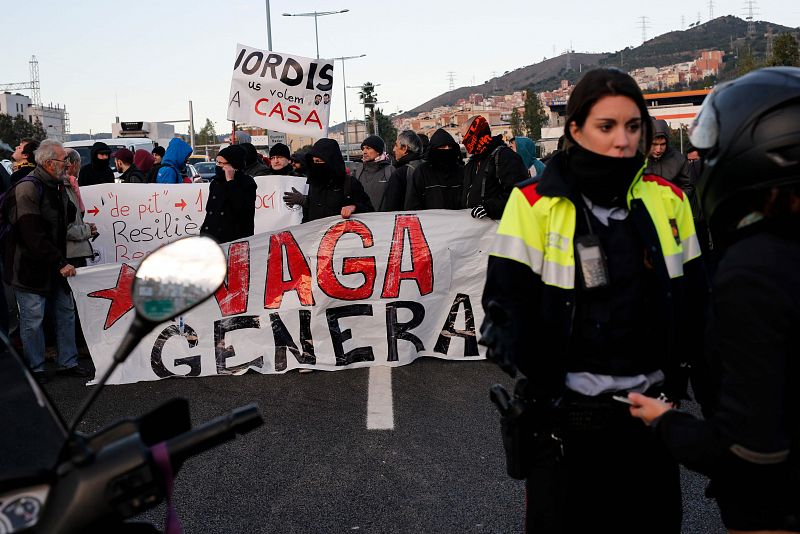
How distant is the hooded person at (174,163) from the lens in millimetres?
10820

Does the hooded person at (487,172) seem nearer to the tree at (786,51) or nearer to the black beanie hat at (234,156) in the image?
the black beanie hat at (234,156)

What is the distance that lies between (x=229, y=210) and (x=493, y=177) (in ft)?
7.93

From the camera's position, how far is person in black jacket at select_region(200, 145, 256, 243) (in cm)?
796

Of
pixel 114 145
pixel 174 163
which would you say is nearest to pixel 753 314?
pixel 174 163

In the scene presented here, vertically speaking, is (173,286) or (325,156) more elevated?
(325,156)

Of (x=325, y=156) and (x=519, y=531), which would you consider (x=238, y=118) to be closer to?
(x=325, y=156)

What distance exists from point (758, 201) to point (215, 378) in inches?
224

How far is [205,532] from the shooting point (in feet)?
13.6

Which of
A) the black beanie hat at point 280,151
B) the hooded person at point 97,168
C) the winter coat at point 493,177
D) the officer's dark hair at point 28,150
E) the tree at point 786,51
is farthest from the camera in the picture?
the tree at point 786,51

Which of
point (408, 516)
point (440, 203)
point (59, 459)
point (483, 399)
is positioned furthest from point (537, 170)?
point (59, 459)

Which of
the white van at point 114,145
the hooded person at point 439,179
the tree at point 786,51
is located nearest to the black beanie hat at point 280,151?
the hooded person at point 439,179

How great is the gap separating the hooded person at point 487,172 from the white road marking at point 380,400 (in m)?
1.58

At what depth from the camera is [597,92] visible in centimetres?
255

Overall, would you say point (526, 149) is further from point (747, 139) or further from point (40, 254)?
point (747, 139)
